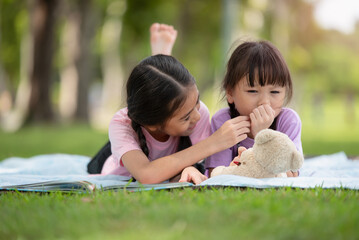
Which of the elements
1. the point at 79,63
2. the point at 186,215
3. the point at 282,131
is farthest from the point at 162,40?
the point at 79,63

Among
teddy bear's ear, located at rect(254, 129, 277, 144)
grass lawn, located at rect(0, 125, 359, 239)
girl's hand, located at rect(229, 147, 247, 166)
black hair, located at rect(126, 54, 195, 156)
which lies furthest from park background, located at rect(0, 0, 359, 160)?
grass lawn, located at rect(0, 125, 359, 239)

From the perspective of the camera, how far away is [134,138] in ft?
12.6

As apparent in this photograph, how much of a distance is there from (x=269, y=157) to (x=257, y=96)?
0.68 metres

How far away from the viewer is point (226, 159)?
12.7 ft

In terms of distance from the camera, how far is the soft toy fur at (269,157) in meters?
3.16

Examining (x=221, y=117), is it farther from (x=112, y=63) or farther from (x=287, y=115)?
(x=112, y=63)

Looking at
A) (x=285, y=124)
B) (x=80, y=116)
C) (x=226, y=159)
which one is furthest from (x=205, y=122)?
(x=80, y=116)

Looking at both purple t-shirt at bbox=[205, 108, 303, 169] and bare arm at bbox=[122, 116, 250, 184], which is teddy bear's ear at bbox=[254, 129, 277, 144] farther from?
purple t-shirt at bbox=[205, 108, 303, 169]

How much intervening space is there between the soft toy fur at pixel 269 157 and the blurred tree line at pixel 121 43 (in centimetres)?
166

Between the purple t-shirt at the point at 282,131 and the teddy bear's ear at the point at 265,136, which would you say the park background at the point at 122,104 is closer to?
the teddy bear's ear at the point at 265,136

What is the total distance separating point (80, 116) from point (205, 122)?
1501 cm

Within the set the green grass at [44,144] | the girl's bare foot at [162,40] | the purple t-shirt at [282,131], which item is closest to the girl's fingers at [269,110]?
the purple t-shirt at [282,131]

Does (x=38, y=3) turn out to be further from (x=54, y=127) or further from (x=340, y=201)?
(x=340, y=201)

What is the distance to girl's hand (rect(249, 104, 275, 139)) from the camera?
11.8ft
